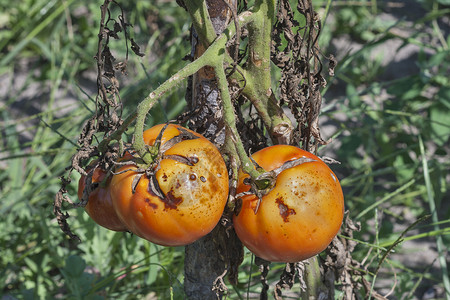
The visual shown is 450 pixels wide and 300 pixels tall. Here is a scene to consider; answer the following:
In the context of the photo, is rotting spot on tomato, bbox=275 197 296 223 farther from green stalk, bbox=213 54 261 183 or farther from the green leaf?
the green leaf

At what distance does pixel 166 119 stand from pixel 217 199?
0.50 meters

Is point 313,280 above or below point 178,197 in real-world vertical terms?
below

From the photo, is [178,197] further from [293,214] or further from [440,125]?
[440,125]

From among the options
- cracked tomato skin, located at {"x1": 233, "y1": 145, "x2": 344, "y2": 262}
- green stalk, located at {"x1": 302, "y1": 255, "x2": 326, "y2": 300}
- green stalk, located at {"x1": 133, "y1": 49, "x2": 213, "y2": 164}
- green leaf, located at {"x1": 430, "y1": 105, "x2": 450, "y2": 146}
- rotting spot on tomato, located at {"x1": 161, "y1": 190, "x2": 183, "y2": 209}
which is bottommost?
green leaf, located at {"x1": 430, "y1": 105, "x2": 450, "y2": 146}

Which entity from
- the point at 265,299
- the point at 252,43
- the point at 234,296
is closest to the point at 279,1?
the point at 252,43

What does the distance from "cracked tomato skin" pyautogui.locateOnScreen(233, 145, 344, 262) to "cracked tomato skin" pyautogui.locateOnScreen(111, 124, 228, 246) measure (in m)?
0.07

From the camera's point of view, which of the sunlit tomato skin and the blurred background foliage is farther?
the blurred background foliage

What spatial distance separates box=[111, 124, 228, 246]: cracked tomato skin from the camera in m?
0.86

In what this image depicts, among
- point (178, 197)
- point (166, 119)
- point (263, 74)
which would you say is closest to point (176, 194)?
point (178, 197)

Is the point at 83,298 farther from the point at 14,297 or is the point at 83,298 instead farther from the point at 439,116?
the point at 439,116

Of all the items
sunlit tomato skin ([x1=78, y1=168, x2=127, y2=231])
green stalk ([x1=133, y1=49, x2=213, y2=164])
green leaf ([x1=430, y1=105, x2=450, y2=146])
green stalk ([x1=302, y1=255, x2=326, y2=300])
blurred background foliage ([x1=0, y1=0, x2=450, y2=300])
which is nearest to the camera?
green stalk ([x1=133, y1=49, x2=213, y2=164])

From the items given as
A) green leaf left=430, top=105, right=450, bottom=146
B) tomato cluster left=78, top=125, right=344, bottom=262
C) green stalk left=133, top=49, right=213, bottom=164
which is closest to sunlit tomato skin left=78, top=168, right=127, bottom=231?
tomato cluster left=78, top=125, right=344, bottom=262

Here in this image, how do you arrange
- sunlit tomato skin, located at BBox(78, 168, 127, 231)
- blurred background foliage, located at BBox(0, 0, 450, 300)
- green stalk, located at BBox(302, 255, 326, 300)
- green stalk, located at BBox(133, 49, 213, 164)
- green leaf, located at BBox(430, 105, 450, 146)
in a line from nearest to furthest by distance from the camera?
green stalk, located at BBox(133, 49, 213, 164) < sunlit tomato skin, located at BBox(78, 168, 127, 231) < green stalk, located at BBox(302, 255, 326, 300) < blurred background foliage, located at BBox(0, 0, 450, 300) < green leaf, located at BBox(430, 105, 450, 146)

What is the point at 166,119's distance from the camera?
1.33m
